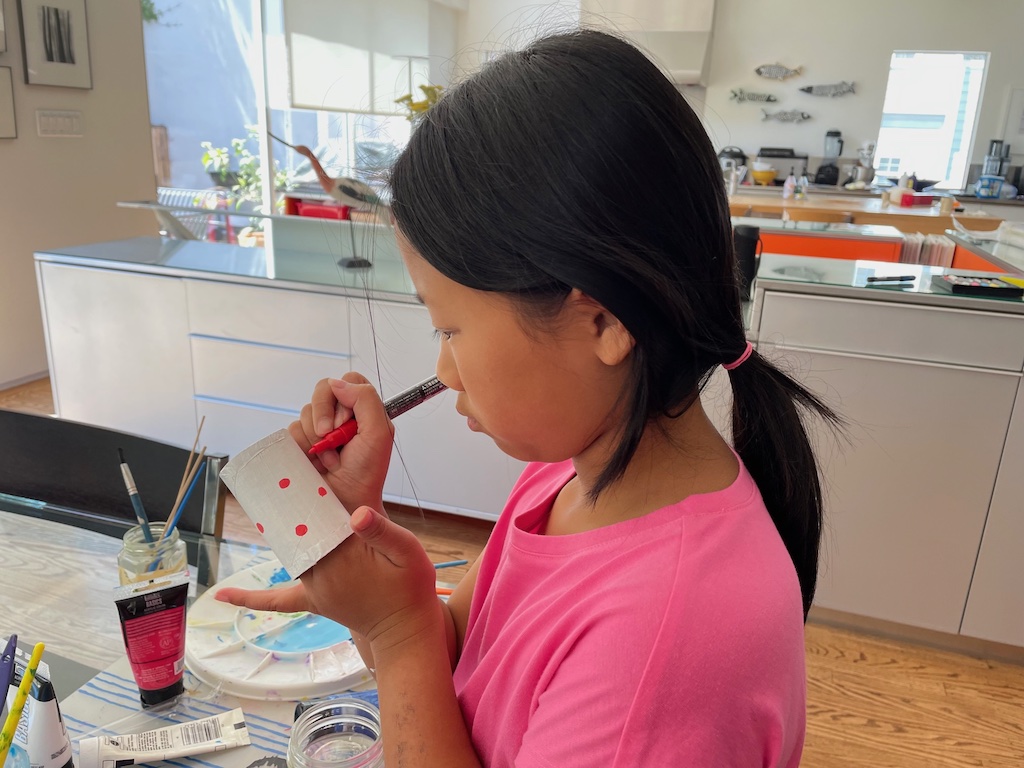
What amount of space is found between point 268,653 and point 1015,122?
673cm

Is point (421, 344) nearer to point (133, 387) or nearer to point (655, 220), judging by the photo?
point (133, 387)

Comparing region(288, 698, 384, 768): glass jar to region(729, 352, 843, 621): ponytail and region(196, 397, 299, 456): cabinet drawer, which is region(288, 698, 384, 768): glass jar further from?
region(196, 397, 299, 456): cabinet drawer

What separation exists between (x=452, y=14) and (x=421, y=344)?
5.90 meters

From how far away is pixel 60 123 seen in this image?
13.2 ft

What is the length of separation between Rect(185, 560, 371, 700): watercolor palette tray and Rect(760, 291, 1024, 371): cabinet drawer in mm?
1476

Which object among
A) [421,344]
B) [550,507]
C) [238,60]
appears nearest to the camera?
[550,507]

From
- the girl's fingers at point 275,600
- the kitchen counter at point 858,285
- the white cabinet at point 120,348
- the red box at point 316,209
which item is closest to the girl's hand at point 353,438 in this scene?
the girl's fingers at point 275,600

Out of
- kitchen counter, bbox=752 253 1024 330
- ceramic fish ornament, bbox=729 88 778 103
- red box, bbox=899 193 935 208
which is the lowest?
kitchen counter, bbox=752 253 1024 330

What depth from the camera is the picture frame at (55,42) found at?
12.4 ft

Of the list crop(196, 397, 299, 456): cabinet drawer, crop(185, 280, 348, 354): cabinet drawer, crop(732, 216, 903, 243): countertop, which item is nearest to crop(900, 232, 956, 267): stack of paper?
crop(732, 216, 903, 243): countertop

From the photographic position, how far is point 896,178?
615 cm

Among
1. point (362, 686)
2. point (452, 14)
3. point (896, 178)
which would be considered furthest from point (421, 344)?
point (452, 14)

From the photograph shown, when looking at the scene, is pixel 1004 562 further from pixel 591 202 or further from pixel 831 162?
pixel 831 162

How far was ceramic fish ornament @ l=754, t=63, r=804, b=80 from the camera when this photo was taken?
6.12m
